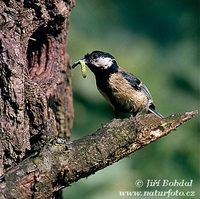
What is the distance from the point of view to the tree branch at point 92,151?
5.19 metres

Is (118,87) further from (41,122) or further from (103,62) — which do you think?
(41,122)

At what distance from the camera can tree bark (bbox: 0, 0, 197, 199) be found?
520 centimetres

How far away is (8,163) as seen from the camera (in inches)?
215

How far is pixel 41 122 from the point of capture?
19.1 feet

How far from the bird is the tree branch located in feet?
4.21

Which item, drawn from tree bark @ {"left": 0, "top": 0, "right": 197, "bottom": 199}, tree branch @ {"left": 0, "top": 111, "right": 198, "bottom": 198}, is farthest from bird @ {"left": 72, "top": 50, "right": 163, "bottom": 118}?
tree branch @ {"left": 0, "top": 111, "right": 198, "bottom": 198}

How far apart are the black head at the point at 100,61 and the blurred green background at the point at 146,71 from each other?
0.93m

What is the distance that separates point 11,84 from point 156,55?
595 cm

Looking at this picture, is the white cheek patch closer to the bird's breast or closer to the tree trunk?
the bird's breast

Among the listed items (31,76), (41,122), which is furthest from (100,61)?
(41,122)

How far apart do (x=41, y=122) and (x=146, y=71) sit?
12.7ft

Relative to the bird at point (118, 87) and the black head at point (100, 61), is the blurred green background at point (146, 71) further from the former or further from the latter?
the black head at point (100, 61)

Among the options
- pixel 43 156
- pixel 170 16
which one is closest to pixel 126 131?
pixel 43 156

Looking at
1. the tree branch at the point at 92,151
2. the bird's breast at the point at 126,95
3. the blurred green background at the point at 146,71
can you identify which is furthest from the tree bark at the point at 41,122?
the blurred green background at the point at 146,71
